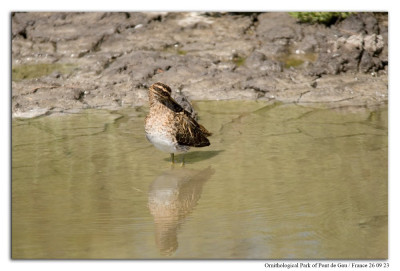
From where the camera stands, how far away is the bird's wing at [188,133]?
7547 millimetres

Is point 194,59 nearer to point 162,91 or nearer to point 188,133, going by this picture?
point 188,133

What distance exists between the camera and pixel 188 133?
762 cm

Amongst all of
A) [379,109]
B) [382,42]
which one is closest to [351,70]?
[382,42]

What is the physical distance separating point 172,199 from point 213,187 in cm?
45

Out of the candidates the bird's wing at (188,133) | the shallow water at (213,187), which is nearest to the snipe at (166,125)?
the bird's wing at (188,133)

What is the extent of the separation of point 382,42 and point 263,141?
3.89 meters

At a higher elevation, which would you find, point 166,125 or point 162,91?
point 162,91

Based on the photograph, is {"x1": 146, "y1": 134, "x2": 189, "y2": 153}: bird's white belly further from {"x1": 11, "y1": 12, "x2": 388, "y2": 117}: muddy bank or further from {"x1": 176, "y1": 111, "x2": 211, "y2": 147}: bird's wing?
{"x1": 11, "y1": 12, "x2": 388, "y2": 117}: muddy bank

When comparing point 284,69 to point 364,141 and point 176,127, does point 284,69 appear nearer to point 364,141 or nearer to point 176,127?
point 364,141

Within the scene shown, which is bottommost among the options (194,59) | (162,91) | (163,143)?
(163,143)

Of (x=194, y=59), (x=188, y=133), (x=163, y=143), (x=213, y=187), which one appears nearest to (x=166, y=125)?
(x=163, y=143)

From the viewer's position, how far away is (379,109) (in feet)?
31.3

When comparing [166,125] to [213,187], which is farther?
[166,125]

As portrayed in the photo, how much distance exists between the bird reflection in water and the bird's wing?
342mm
